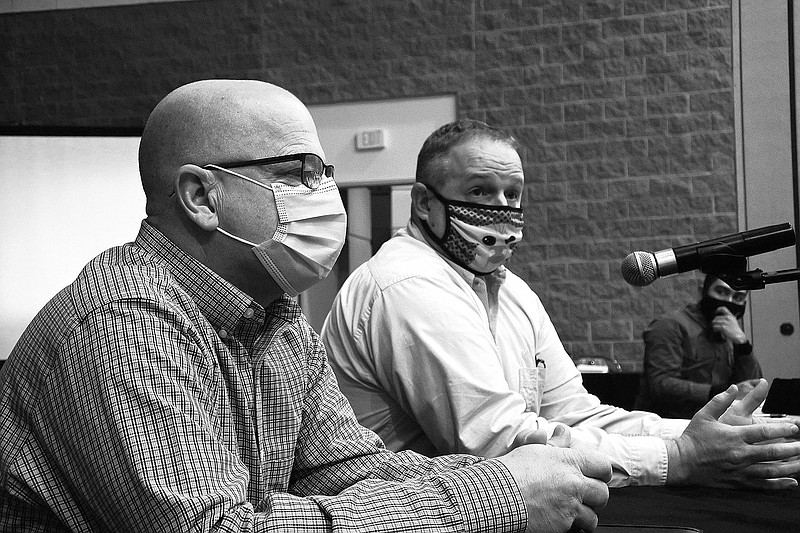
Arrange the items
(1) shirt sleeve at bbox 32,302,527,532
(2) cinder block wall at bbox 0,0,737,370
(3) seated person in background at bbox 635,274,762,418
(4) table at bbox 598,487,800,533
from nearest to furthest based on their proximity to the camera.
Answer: (1) shirt sleeve at bbox 32,302,527,532
(4) table at bbox 598,487,800,533
(3) seated person in background at bbox 635,274,762,418
(2) cinder block wall at bbox 0,0,737,370

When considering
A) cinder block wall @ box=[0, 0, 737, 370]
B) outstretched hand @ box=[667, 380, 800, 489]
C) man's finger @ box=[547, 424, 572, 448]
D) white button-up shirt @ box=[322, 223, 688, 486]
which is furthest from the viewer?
cinder block wall @ box=[0, 0, 737, 370]

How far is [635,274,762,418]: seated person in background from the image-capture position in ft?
13.6

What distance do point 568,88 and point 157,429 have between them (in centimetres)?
472

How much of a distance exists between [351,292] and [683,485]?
0.80 metres

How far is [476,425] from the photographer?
5.70 feet

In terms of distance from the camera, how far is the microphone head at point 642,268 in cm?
163

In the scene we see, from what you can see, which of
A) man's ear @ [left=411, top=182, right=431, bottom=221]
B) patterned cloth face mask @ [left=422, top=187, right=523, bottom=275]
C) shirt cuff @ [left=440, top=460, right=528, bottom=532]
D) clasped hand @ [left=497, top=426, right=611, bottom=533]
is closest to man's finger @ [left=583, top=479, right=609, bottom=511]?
clasped hand @ [left=497, top=426, right=611, bottom=533]

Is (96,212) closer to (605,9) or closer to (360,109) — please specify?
(360,109)

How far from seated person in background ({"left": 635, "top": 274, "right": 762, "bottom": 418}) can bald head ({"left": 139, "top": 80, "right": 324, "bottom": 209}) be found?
319 cm

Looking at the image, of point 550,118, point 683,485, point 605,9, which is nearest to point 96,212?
point 550,118

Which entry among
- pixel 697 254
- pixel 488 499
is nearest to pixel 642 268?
pixel 697 254

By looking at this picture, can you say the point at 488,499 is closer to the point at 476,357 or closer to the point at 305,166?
the point at 305,166

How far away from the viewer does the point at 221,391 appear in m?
1.17

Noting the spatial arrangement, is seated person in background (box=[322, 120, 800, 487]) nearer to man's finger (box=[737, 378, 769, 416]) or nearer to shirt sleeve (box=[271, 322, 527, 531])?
man's finger (box=[737, 378, 769, 416])
